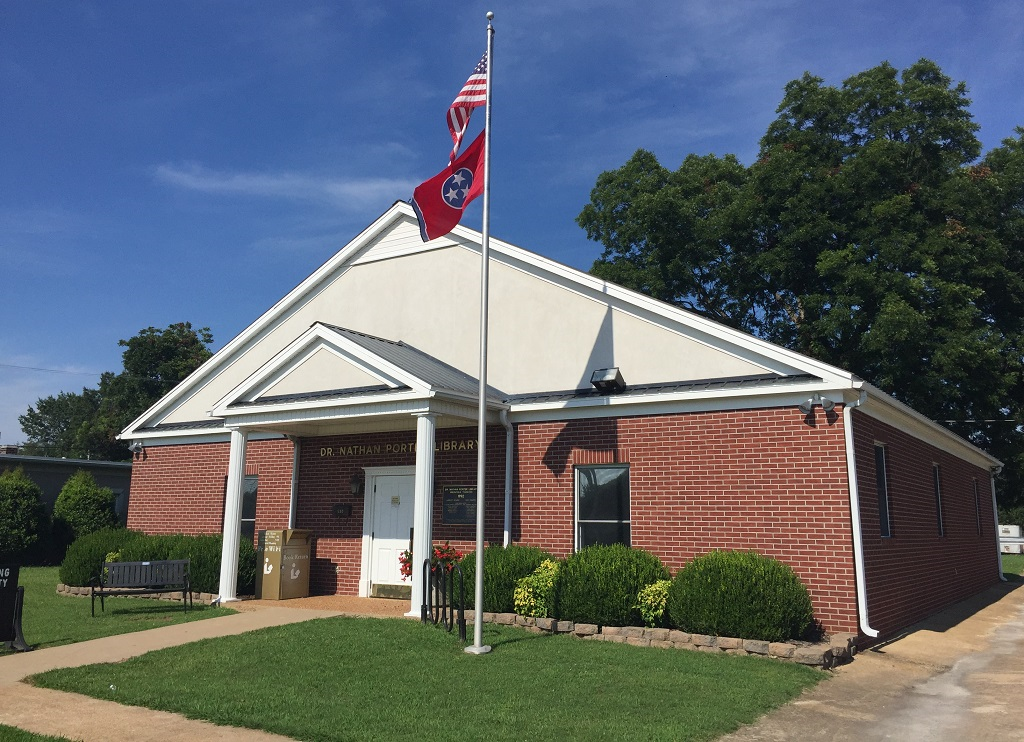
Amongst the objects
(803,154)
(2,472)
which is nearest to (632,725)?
(803,154)

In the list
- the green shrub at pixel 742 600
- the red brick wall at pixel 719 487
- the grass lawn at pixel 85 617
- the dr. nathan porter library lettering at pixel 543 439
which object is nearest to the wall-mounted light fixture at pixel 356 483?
the dr. nathan porter library lettering at pixel 543 439

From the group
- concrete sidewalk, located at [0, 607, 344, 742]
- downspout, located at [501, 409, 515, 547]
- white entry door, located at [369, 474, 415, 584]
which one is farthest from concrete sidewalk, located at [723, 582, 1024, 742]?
white entry door, located at [369, 474, 415, 584]

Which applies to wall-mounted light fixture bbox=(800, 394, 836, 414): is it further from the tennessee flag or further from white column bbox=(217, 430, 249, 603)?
white column bbox=(217, 430, 249, 603)

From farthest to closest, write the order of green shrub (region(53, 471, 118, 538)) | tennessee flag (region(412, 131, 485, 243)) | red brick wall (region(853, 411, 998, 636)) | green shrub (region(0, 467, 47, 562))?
green shrub (region(53, 471, 118, 538))
green shrub (region(0, 467, 47, 562))
red brick wall (region(853, 411, 998, 636))
tennessee flag (region(412, 131, 485, 243))

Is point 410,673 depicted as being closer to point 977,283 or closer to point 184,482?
point 184,482

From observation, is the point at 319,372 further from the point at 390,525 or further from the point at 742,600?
the point at 742,600

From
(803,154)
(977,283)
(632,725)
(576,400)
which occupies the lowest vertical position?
(632,725)

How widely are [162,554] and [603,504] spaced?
860cm

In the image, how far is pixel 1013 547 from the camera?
52750mm

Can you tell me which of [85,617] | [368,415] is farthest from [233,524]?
[368,415]

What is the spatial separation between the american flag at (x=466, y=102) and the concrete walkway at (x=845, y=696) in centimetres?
731

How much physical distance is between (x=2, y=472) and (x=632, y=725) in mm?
25693

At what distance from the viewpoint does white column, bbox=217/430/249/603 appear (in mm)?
14320

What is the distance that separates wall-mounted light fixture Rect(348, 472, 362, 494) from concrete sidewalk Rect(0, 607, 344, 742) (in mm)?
4713
